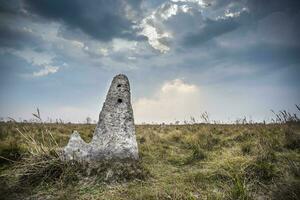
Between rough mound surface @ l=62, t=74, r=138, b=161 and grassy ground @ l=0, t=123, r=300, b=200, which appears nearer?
grassy ground @ l=0, t=123, r=300, b=200

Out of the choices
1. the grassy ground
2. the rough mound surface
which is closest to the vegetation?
the grassy ground

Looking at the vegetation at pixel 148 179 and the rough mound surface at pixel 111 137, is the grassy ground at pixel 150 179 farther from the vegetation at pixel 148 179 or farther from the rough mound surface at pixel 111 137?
the rough mound surface at pixel 111 137

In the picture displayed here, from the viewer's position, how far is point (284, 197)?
3270 millimetres

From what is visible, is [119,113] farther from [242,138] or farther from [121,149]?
[242,138]

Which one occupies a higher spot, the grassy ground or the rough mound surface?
the rough mound surface

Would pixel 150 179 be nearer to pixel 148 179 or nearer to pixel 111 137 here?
pixel 148 179

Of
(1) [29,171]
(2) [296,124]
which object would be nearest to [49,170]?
(1) [29,171]

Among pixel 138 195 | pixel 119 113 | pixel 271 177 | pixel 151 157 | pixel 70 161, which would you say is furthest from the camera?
pixel 151 157

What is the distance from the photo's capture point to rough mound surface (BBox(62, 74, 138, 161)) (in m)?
5.28

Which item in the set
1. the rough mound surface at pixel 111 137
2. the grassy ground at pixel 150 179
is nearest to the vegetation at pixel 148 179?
the grassy ground at pixel 150 179

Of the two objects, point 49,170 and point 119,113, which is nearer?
point 49,170

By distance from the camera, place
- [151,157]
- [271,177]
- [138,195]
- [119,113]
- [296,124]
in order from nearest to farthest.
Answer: [138,195] → [271,177] → [119,113] → [151,157] → [296,124]

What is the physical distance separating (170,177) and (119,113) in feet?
5.84

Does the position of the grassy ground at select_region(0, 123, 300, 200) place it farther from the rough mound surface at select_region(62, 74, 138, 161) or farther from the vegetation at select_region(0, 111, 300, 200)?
the rough mound surface at select_region(62, 74, 138, 161)
